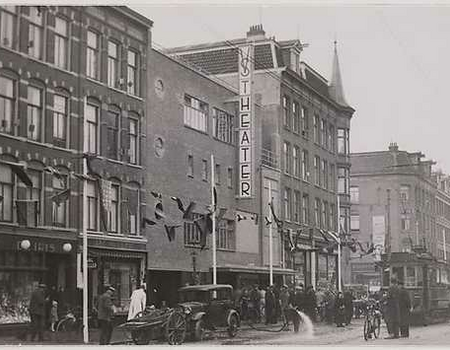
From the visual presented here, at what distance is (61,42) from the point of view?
50.4ft

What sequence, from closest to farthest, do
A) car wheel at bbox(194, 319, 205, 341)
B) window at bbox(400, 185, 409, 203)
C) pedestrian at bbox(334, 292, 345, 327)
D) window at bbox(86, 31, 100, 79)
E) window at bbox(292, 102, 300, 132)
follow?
window at bbox(86, 31, 100, 79)
car wheel at bbox(194, 319, 205, 341)
window at bbox(400, 185, 409, 203)
pedestrian at bbox(334, 292, 345, 327)
window at bbox(292, 102, 300, 132)

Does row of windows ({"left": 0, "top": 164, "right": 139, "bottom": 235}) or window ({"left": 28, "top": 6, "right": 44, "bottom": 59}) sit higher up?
window ({"left": 28, "top": 6, "right": 44, "bottom": 59})

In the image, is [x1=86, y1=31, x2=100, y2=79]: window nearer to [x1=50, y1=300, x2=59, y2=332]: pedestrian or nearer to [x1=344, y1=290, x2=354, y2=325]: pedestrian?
[x1=50, y1=300, x2=59, y2=332]: pedestrian

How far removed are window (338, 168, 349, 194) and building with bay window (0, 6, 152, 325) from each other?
5392 millimetres

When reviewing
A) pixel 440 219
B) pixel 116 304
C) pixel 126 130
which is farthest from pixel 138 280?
pixel 440 219

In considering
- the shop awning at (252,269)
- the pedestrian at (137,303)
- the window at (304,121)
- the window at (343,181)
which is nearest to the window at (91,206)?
the pedestrian at (137,303)

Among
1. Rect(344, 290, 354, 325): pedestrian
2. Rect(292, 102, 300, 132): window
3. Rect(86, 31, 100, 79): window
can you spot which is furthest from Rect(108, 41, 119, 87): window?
Rect(344, 290, 354, 325): pedestrian

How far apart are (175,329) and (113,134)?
170 inches

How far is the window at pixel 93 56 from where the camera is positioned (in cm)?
1596

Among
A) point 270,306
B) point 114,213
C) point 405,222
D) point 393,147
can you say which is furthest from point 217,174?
point 405,222

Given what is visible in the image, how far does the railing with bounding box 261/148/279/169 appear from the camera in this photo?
20078 mm

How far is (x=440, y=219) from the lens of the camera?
61.5 feet

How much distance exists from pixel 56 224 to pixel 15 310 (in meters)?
2.02

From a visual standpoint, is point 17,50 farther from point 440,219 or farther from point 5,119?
point 440,219
